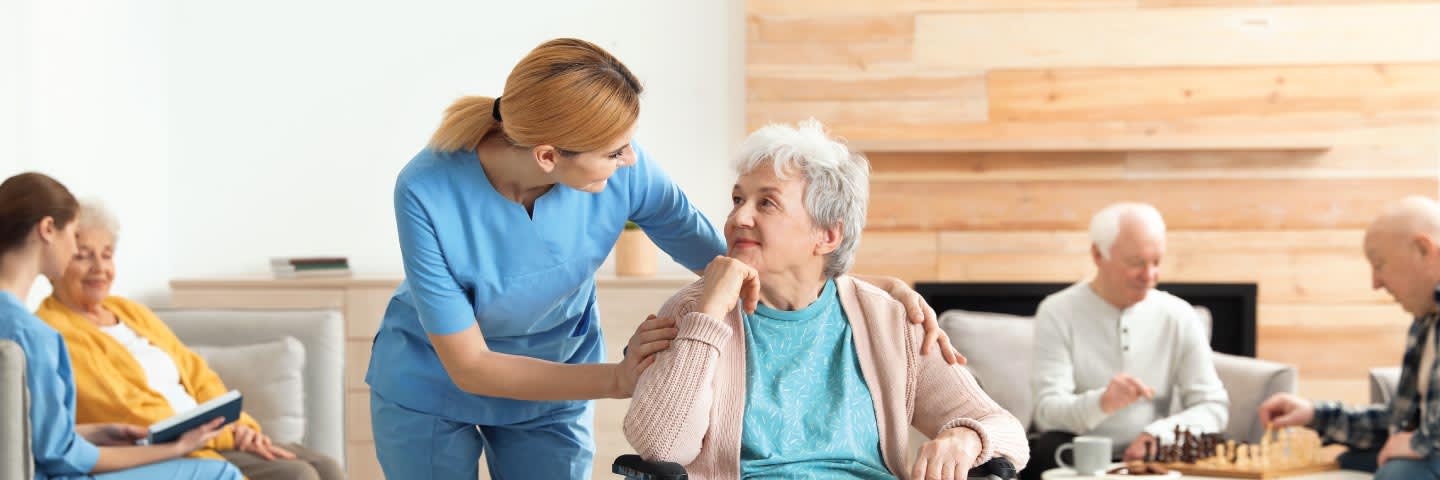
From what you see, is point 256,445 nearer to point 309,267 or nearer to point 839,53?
point 309,267

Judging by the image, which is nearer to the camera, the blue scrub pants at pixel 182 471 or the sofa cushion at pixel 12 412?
the sofa cushion at pixel 12 412

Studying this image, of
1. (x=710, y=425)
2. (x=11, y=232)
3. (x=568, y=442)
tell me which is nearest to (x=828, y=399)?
(x=710, y=425)

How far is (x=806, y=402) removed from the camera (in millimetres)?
2264

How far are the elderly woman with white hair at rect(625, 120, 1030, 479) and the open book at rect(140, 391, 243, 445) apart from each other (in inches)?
52.3

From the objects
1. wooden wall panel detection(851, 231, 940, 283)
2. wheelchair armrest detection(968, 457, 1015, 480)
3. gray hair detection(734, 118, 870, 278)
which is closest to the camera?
wheelchair armrest detection(968, 457, 1015, 480)

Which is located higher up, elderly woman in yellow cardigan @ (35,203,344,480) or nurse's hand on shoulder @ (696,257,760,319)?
nurse's hand on shoulder @ (696,257,760,319)

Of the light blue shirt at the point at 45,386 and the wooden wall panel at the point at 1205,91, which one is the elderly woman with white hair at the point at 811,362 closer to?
the light blue shirt at the point at 45,386

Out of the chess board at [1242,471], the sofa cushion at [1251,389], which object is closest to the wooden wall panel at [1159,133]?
the sofa cushion at [1251,389]

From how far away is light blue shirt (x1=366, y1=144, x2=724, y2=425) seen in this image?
80.5 inches

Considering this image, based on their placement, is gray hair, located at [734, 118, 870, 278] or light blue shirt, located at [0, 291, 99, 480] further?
light blue shirt, located at [0, 291, 99, 480]

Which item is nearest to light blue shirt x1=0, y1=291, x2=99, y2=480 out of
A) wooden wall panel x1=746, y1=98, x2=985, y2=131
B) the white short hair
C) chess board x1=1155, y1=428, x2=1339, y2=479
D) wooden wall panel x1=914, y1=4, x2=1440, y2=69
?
chess board x1=1155, y1=428, x2=1339, y2=479

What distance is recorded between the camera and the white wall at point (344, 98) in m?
4.98

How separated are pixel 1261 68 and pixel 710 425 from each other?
3.44 m

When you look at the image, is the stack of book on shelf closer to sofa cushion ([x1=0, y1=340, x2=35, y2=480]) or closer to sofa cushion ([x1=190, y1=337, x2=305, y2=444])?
sofa cushion ([x1=190, y1=337, x2=305, y2=444])
